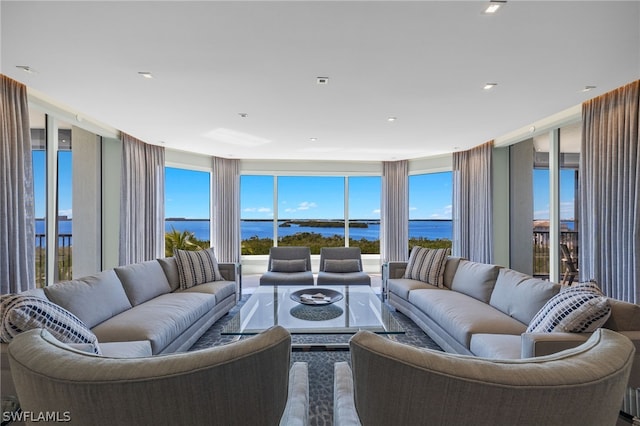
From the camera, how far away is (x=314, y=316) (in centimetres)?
271

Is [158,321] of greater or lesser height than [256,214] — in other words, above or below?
below

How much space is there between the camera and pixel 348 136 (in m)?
4.64

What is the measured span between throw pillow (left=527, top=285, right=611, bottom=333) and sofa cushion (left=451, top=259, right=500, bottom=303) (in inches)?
42.8

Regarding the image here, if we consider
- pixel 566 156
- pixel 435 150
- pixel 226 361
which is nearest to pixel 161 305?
pixel 226 361

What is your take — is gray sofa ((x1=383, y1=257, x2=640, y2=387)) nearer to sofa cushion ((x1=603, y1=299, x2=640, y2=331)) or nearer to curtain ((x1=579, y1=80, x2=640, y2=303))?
sofa cushion ((x1=603, y1=299, x2=640, y2=331))

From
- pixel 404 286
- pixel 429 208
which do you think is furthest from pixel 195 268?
pixel 429 208

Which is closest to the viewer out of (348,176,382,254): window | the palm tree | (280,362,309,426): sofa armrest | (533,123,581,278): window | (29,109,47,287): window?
(280,362,309,426): sofa armrest

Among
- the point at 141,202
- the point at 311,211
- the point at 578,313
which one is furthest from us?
the point at 311,211

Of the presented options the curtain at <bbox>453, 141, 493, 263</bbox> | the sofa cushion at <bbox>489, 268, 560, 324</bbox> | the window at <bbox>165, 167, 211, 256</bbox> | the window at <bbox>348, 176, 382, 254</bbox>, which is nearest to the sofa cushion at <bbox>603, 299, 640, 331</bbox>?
the sofa cushion at <bbox>489, 268, 560, 324</bbox>

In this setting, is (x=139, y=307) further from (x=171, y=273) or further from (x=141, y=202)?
(x=141, y=202)

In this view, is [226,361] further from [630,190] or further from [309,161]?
[309,161]

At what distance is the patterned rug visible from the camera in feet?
6.52

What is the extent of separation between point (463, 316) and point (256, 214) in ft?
18.4

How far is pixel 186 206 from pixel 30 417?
21.6 feet
